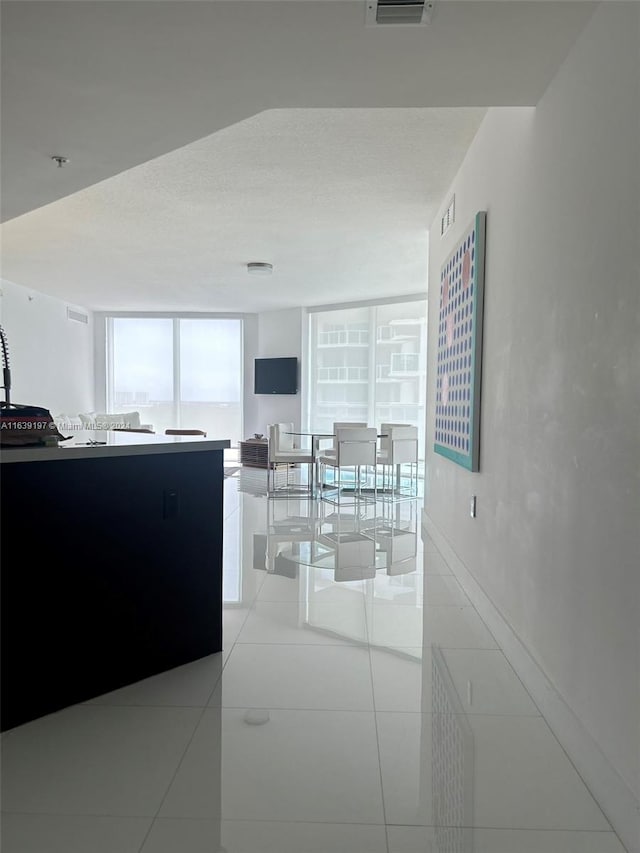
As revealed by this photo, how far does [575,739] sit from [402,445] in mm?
→ 5304

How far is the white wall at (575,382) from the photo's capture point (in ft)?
5.15

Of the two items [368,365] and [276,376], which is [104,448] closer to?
[368,365]

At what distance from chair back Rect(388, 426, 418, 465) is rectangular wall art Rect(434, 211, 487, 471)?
7.70ft

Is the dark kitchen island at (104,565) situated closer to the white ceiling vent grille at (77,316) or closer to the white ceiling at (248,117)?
the white ceiling at (248,117)

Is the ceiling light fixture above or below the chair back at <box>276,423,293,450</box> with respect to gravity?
above

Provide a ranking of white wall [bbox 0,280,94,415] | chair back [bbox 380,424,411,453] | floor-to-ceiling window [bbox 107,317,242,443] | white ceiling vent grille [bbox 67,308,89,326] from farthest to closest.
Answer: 1. floor-to-ceiling window [bbox 107,317,242,443]
2. white ceiling vent grille [bbox 67,308,89,326]
3. white wall [bbox 0,280,94,415]
4. chair back [bbox 380,424,411,453]

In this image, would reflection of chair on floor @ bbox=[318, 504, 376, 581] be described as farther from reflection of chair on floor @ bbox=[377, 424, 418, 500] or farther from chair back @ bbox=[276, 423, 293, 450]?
chair back @ bbox=[276, 423, 293, 450]

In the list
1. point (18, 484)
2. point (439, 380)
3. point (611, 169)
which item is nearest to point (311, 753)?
point (18, 484)

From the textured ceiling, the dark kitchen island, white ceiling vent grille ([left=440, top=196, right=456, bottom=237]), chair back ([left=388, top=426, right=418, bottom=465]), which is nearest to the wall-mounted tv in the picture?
the textured ceiling

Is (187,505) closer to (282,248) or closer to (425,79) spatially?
(425,79)

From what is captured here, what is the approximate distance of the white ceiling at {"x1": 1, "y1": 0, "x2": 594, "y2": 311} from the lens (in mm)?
2020

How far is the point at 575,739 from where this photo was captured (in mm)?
1822

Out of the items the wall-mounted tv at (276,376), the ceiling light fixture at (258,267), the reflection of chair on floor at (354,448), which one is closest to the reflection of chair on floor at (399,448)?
the reflection of chair on floor at (354,448)

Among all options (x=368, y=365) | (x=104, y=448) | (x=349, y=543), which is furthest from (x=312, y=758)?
(x=368, y=365)
